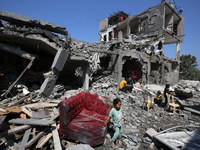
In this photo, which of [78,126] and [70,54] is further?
[70,54]

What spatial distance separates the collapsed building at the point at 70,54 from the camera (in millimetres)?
5391

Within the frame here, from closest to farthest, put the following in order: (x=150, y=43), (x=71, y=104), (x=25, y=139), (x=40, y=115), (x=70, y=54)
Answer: (x=25, y=139)
(x=71, y=104)
(x=40, y=115)
(x=70, y=54)
(x=150, y=43)

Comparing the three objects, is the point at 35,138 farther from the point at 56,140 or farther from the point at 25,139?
the point at 56,140

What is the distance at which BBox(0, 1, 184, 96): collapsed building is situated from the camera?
539 centimetres

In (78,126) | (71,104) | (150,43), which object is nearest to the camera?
(78,126)

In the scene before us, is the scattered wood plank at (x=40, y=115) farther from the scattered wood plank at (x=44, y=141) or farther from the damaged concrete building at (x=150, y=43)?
the damaged concrete building at (x=150, y=43)

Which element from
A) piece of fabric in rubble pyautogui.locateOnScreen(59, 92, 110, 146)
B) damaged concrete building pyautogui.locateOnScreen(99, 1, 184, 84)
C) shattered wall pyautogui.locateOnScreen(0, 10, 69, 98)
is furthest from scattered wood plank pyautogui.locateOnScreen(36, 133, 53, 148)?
damaged concrete building pyautogui.locateOnScreen(99, 1, 184, 84)

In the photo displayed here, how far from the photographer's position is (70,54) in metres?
6.81

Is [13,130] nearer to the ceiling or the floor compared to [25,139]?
nearer to the ceiling

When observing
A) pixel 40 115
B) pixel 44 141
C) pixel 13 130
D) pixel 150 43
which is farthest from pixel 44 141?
pixel 150 43

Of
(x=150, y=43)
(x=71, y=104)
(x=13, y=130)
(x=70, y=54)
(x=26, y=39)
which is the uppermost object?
(x=150, y=43)

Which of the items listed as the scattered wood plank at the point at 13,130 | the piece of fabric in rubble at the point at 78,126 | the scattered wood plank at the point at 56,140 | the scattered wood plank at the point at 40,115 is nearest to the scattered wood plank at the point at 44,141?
the scattered wood plank at the point at 56,140

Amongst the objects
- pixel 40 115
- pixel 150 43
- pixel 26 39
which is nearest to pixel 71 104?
pixel 40 115

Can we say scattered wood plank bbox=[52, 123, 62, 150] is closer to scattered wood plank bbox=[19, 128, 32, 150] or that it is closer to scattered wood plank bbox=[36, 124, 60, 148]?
scattered wood plank bbox=[36, 124, 60, 148]
